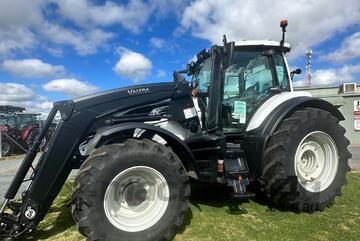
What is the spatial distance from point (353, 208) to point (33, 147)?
463 cm

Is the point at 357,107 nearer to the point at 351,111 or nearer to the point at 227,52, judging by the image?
the point at 351,111

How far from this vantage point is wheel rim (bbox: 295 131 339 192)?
5441 mm

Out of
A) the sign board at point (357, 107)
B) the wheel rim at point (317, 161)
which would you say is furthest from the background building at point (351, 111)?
the wheel rim at point (317, 161)

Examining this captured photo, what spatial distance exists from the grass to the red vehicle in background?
40.6 feet

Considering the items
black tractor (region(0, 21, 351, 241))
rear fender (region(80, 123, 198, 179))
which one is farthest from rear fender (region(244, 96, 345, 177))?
rear fender (region(80, 123, 198, 179))

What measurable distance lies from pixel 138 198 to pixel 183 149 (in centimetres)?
84

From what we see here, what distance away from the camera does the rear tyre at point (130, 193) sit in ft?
12.7

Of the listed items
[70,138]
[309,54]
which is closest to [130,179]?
[70,138]

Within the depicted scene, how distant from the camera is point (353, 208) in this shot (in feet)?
17.9

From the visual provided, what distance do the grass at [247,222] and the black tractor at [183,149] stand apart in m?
0.26

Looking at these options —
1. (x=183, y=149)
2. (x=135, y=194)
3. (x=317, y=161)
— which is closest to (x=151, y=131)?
(x=183, y=149)

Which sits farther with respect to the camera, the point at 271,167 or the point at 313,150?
the point at 313,150

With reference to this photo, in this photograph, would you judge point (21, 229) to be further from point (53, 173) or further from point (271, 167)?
point (271, 167)

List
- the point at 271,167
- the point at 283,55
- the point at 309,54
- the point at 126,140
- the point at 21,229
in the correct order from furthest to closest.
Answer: the point at 309,54 → the point at 283,55 → the point at 271,167 → the point at 126,140 → the point at 21,229
